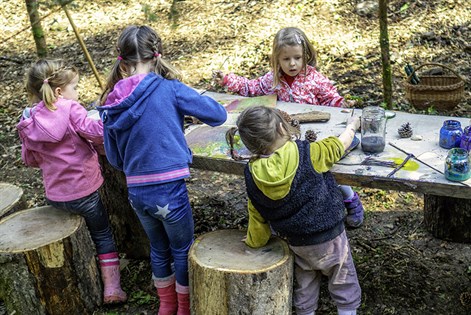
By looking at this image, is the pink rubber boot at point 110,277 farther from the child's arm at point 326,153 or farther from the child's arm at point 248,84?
the child's arm at point 326,153

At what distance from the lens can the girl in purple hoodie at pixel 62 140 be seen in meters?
3.61

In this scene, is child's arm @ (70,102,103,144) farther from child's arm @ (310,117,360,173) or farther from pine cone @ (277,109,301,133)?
child's arm @ (310,117,360,173)

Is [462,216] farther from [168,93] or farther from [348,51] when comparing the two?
[348,51]

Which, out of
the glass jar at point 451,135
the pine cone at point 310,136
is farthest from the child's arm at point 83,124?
the glass jar at point 451,135

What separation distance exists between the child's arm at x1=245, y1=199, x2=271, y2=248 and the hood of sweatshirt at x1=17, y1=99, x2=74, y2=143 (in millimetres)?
1278

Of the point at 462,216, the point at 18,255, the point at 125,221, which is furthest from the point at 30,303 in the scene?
the point at 462,216

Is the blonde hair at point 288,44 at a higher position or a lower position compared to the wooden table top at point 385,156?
higher

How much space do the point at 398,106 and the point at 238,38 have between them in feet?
8.51

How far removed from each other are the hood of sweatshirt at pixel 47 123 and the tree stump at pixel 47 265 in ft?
1.92

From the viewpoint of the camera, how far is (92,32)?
29.5 ft

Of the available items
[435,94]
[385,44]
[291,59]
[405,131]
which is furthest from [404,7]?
[405,131]

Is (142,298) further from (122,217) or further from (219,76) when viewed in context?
(219,76)

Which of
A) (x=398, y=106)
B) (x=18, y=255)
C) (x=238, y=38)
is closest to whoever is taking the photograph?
(x=18, y=255)

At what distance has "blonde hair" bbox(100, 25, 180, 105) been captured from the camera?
321cm
